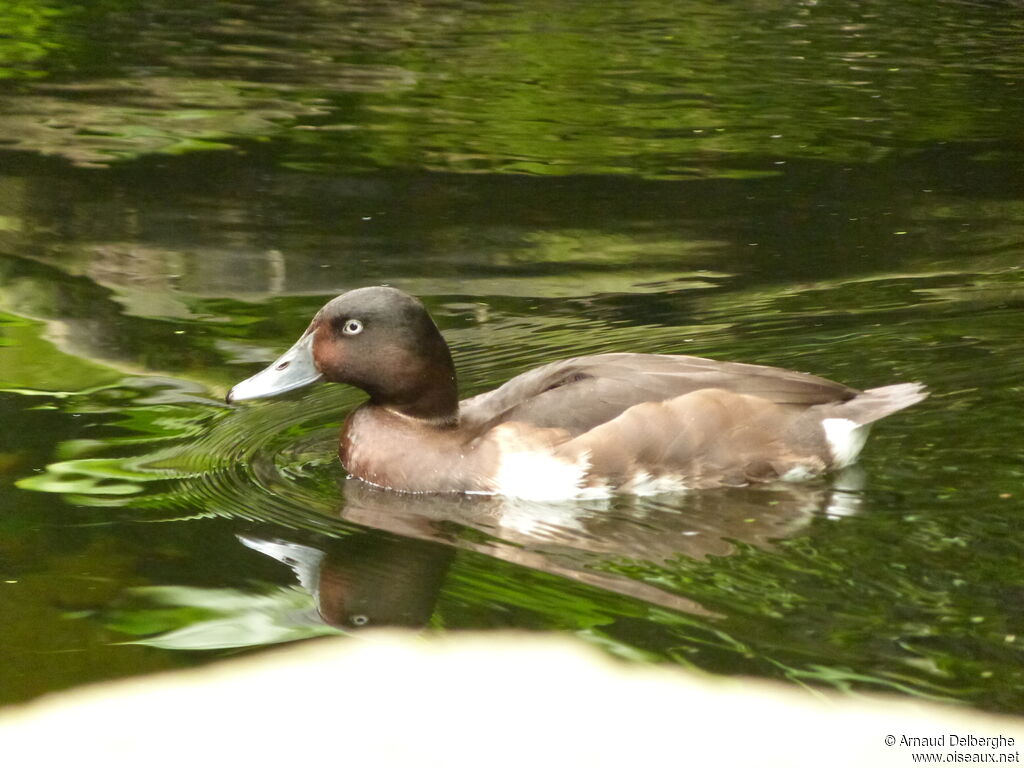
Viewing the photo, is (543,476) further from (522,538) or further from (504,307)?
(504,307)

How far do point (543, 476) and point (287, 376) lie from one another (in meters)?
1.18

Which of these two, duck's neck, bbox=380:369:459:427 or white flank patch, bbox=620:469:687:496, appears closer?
white flank patch, bbox=620:469:687:496

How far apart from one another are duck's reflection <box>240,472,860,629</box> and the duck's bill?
20.2 inches

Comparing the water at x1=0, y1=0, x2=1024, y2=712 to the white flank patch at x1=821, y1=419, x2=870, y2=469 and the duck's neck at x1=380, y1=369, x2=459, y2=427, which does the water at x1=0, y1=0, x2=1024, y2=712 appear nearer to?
the white flank patch at x1=821, y1=419, x2=870, y2=469

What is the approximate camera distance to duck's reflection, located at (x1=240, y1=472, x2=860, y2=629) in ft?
17.4

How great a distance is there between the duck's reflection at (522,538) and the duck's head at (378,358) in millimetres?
422

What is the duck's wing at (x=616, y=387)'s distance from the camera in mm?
6082

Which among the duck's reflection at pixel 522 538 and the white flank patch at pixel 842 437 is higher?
the white flank patch at pixel 842 437
